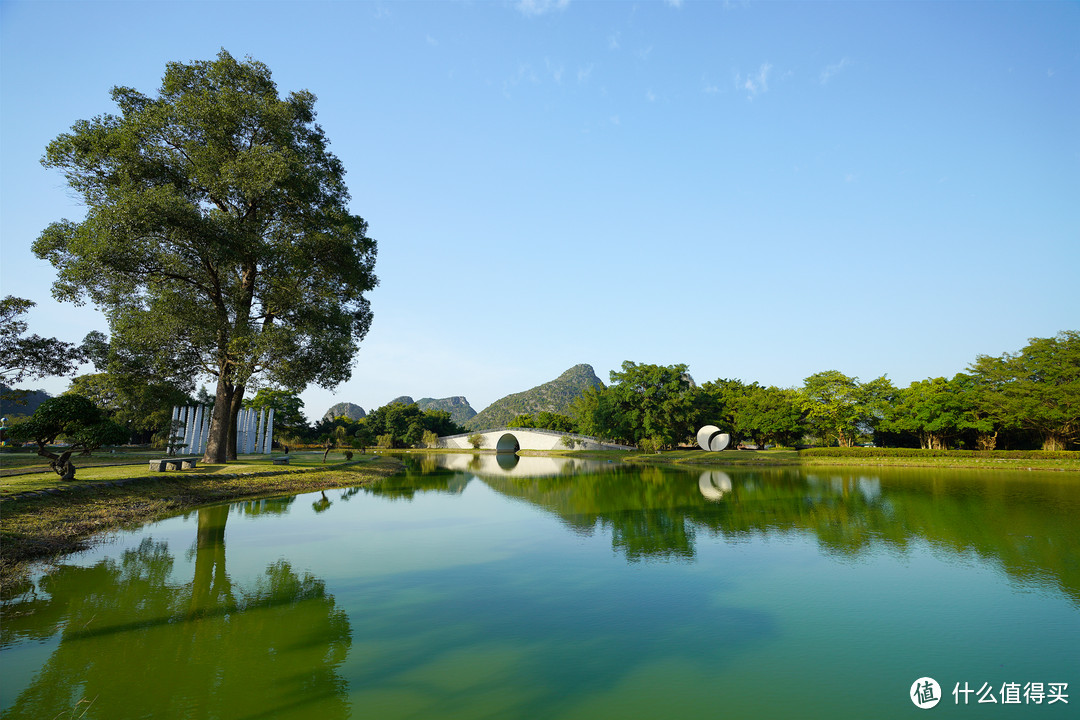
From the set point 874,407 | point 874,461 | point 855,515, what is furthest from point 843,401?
point 855,515

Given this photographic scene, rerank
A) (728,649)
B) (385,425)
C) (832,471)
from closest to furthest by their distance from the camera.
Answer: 1. (728,649)
2. (832,471)
3. (385,425)

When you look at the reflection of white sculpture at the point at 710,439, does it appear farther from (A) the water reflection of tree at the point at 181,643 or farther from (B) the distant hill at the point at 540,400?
(B) the distant hill at the point at 540,400

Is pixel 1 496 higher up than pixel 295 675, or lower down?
higher up

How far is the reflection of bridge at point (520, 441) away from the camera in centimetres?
6806

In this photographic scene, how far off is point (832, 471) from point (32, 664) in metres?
37.0

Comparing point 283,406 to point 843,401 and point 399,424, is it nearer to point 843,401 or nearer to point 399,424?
point 399,424

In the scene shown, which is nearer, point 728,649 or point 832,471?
point 728,649

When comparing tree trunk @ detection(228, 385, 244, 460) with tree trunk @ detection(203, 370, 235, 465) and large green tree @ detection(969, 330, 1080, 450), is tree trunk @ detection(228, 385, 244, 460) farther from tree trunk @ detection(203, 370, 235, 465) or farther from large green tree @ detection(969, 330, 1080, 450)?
large green tree @ detection(969, 330, 1080, 450)

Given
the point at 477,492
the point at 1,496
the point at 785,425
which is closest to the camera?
the point at 1,496

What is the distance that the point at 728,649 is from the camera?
19.5 feet

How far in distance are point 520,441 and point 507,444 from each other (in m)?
3.12

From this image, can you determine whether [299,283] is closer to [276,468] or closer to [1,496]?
[276,468]

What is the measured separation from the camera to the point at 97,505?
1226 centimetres

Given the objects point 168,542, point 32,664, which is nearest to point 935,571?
point 32,664
